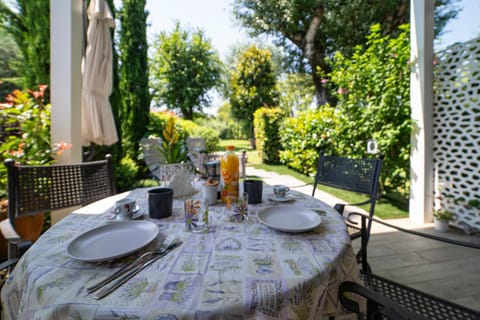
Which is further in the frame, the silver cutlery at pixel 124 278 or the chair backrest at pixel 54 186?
the chair backrest at pixel 54 186

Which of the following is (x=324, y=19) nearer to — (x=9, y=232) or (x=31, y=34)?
(x=31, y=34)

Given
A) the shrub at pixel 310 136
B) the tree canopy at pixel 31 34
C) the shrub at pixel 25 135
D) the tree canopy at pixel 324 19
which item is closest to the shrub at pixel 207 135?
the shrub at pixel 310 136

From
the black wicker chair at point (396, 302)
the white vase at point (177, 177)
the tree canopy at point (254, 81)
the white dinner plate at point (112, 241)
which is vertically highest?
the tree canopy at point (254, 81)

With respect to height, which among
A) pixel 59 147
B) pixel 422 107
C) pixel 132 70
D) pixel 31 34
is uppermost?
pixel 132 70

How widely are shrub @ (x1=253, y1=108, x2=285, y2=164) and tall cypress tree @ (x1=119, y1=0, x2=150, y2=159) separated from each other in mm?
3576

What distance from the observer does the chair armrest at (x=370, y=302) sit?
0.61 m

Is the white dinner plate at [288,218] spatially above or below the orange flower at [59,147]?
Result: below

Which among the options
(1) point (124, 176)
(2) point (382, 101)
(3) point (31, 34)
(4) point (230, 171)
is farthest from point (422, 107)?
(3) point (31, 34)

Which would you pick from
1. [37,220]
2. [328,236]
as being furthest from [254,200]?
[37,220]

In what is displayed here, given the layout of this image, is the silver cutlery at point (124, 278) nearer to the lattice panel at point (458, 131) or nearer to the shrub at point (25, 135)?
the shrub at point (25, 135)

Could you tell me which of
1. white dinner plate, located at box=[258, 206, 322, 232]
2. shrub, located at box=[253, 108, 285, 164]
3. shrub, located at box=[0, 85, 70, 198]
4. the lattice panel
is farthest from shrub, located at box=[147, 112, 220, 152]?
the lattice panel

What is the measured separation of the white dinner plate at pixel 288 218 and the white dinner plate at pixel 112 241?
0.44m

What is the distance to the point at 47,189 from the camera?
1230 mm

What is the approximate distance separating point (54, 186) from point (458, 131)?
155 inches
